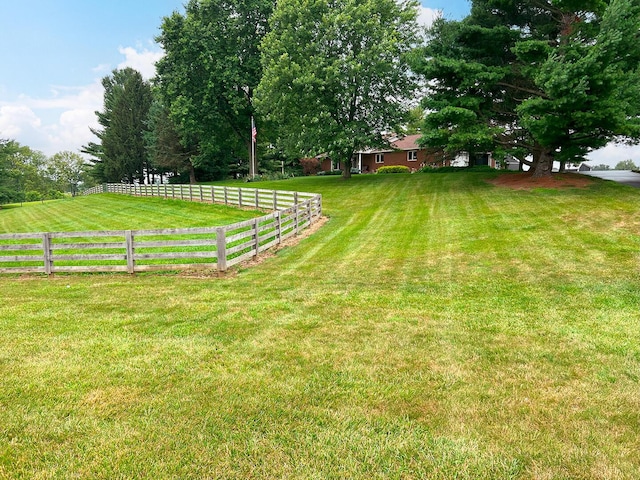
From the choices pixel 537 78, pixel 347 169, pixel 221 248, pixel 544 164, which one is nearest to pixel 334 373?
pixel 221 248

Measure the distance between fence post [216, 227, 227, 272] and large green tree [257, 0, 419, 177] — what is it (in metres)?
19.0

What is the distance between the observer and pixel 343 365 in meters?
4.27

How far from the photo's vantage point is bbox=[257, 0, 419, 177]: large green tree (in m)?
26.4

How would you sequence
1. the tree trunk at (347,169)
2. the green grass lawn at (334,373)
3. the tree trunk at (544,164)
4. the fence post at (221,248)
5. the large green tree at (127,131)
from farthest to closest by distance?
the large green tree at (127,131), the tree trunk at (347,169), the tree trunk at (544,164), the fence post at (221,248), the green grass lawn at (334,373)

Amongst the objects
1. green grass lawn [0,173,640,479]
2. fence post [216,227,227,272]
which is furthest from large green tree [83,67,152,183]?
green grass lawn [0,173,640,479]

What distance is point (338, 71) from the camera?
2586 cm

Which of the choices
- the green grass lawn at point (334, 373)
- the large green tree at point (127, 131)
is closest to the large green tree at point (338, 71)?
the green grass lawn at point (334, 373)

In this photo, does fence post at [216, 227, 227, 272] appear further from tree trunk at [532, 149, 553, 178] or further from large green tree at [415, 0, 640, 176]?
tree trunk at [532, 149, 553, 178]

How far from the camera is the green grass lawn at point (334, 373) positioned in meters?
2.88

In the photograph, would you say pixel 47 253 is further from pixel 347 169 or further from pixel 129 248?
pixel 347 169

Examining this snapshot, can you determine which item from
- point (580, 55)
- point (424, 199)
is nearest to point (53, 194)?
point (424, 199)

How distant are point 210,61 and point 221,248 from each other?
31814mm

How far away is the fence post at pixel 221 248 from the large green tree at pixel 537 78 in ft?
43.9

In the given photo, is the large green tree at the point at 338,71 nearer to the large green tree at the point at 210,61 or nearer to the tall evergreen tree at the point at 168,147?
the large green tree at the point at 210,61
